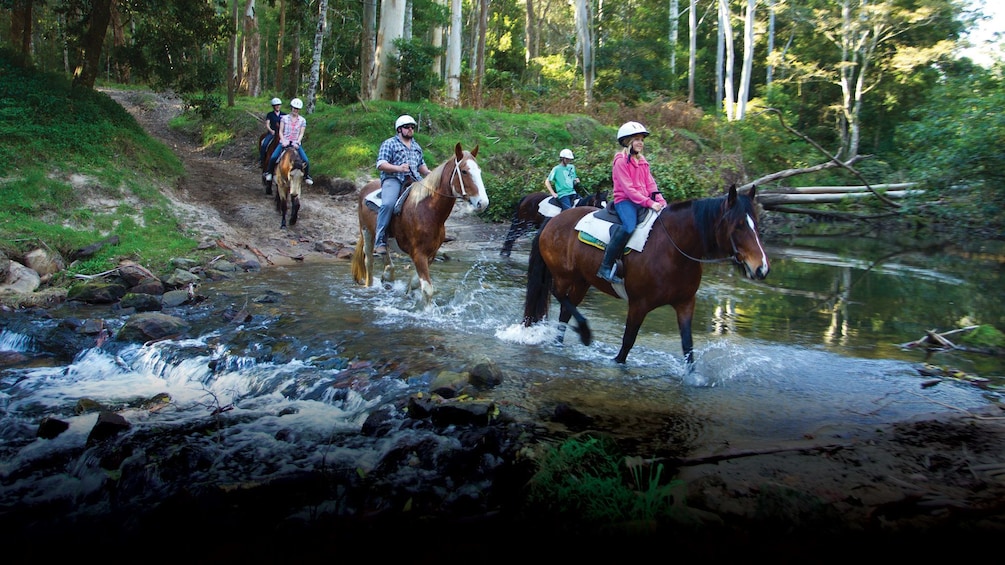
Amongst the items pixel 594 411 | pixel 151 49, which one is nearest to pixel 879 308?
pixel 594 411

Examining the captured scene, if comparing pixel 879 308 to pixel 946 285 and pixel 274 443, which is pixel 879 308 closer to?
pixel 946 285

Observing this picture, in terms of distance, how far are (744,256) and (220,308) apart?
679 centimetres

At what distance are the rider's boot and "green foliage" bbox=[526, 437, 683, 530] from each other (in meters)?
3.06

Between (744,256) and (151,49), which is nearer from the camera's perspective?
(744,256)

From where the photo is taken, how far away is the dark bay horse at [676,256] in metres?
6.30

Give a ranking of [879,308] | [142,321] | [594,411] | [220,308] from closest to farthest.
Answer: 1. [594,411]
2. [142,321]
3. [220,308]
4. [879,308]

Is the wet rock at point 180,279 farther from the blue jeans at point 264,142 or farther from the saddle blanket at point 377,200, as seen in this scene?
the blue jeans at point 264,142

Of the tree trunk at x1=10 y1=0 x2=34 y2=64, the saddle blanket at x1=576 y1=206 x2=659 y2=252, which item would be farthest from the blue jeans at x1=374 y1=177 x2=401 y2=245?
the tree trunk at x1=10 y1=0 x2=34 y2=64

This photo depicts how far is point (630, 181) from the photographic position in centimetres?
712

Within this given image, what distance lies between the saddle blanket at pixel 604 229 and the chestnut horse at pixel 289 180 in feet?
30.3

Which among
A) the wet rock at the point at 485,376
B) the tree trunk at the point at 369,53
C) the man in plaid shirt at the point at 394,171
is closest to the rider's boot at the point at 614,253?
the wet rock at the point at 485,376

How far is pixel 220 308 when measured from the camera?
8.81 meters

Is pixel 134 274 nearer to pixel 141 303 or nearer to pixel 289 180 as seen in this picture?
pixel 141 303

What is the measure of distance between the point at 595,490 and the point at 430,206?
6.28m
